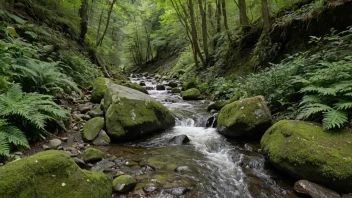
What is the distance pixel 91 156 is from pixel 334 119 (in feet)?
13.9

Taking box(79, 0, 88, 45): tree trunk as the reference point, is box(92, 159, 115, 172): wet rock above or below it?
below

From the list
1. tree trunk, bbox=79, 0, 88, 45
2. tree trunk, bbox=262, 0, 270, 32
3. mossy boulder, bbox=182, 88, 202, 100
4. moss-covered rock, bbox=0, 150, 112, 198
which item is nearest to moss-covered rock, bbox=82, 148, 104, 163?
moss-covered rock, bbox=0, 150, 112, 198

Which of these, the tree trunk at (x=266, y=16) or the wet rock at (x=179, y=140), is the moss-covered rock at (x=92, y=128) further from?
the tree trunk at (x=266, y=16)

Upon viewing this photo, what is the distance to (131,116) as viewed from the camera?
564 cm

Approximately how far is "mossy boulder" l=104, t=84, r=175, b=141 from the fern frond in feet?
12.5

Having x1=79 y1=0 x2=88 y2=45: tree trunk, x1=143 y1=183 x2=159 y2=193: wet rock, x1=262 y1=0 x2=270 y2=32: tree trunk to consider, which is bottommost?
x1=143 y1=183 x2=159 y2=193: wet rock

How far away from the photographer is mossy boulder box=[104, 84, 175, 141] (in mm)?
5449

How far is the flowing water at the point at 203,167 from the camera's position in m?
3.53

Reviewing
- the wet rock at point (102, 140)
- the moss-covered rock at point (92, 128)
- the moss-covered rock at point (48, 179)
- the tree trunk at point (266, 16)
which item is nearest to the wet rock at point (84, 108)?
the moss-covered rock at point (92, 128)

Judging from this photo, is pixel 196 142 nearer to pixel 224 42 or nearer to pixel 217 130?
pixel 217 130

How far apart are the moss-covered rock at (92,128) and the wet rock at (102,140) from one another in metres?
0.09

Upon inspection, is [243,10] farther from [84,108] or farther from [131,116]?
[84,108]

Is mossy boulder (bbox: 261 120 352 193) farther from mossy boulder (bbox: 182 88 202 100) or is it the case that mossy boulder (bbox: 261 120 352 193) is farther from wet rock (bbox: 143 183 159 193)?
mossy boulder (bbox: 182 88 202 100)

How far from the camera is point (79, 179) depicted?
2887 millimetres
